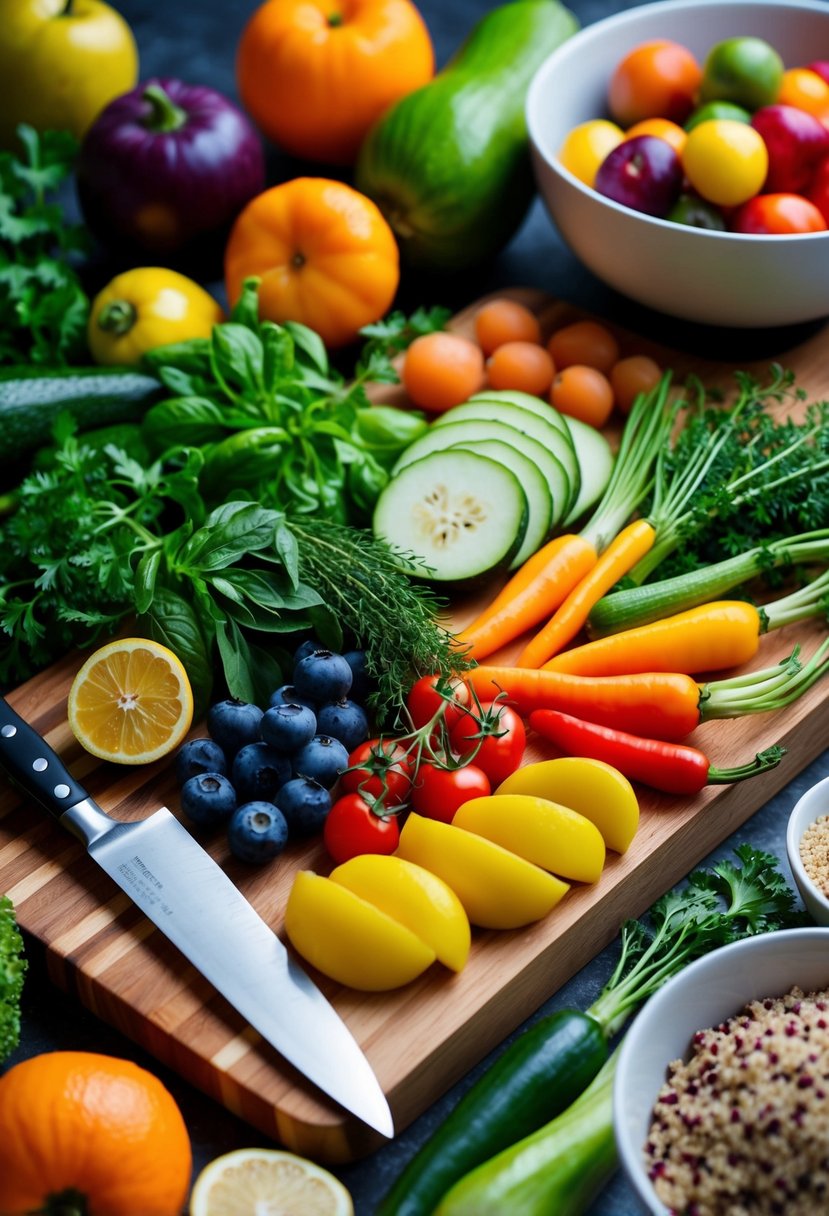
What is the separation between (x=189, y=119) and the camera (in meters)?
2.53

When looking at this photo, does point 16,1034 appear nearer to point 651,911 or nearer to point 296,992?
point 296,992

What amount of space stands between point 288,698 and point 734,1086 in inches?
30.6

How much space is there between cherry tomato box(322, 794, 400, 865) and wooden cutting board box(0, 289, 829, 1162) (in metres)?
0.06

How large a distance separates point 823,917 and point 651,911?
0.23 m

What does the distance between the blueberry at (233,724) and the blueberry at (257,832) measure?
0.13m

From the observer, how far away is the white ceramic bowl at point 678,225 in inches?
85.1

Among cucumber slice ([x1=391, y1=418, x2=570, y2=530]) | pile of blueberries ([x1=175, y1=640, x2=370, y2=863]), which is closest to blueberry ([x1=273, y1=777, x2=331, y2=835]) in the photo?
pile of blueberries ([x1=175, y1=640, x2=370, y2=863])

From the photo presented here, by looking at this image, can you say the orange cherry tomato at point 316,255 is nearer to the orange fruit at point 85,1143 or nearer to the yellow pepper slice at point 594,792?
the yellow pepper slice at point 594,792

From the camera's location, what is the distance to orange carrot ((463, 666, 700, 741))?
5.77 ft

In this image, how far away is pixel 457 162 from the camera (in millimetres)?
2496

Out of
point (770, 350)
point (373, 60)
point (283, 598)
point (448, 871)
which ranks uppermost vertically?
point (373, 60)

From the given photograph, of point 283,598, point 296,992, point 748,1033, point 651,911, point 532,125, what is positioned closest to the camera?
point 748,1033

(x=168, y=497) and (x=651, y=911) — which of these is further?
(x=168, y=497)

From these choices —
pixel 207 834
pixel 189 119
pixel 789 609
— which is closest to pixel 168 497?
pixel 207 834
